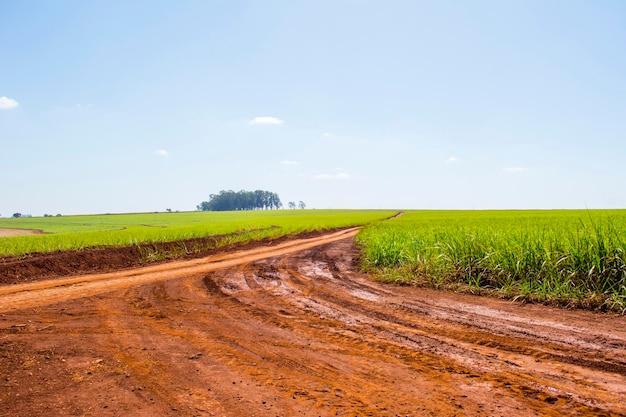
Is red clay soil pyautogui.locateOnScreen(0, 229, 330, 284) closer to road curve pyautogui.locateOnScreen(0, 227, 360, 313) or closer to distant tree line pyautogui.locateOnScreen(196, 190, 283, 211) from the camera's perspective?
road curve pyautogui.locateOnScreen(0, 227, 360, 313)

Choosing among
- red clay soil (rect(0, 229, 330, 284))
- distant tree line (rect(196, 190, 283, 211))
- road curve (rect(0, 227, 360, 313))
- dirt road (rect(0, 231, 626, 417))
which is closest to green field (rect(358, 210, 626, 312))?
dirt road (rect(0, 231, 626, 417))

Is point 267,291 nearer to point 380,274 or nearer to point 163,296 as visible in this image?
point 163,296

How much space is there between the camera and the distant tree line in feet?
613

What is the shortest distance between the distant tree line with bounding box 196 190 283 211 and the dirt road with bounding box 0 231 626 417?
181m

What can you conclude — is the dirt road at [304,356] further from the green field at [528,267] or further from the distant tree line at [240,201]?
the distant tree line at [240,201]

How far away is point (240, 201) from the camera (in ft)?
615

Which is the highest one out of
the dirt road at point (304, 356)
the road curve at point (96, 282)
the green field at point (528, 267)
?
the green field at point (528, 267)

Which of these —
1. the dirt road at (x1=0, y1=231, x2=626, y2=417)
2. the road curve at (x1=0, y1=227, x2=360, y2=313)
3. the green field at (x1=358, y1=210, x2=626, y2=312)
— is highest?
the green field at (x1=358, y1=210, x2=626, y2=312)

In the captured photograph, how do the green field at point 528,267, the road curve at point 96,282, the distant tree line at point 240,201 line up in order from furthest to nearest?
the distant tree line at point 240,201 → the road curve at point 96,282 → the green field at point 528,267

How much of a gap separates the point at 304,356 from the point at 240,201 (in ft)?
610

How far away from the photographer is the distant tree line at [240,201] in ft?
613

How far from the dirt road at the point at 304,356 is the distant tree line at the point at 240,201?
181 metres

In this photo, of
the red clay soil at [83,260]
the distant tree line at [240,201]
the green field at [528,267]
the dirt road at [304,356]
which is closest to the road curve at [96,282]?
the dirt road at [304,356]

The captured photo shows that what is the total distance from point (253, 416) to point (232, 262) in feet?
37.2
